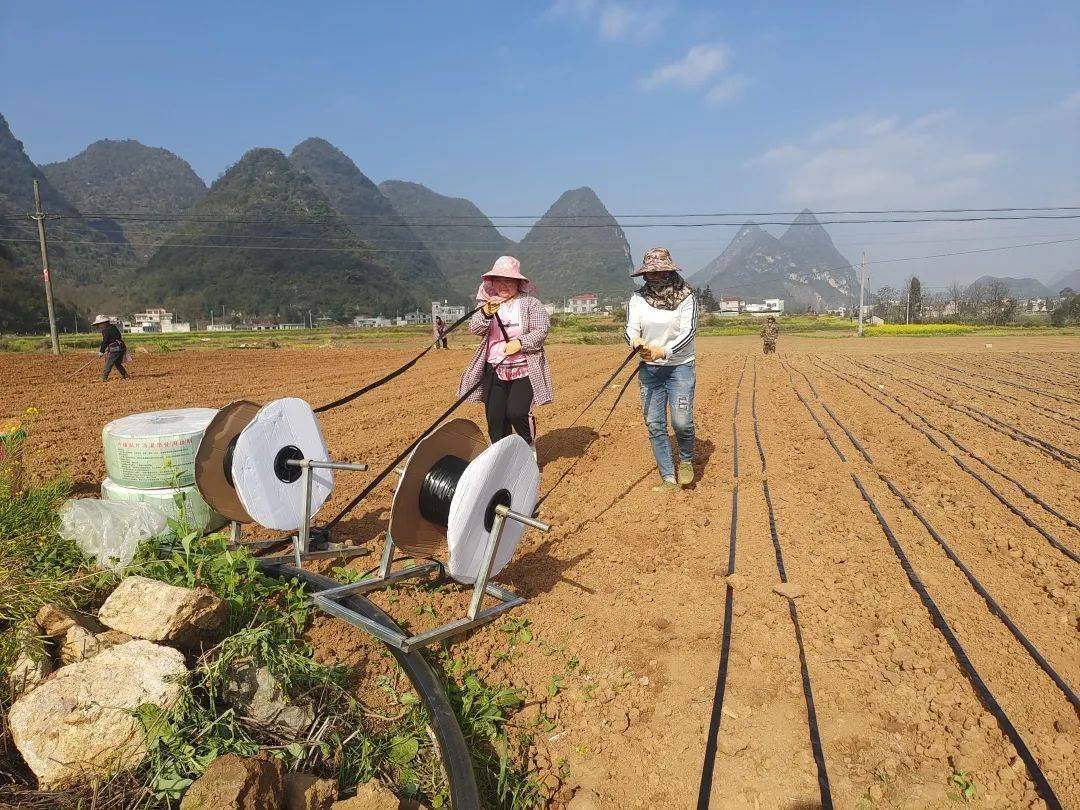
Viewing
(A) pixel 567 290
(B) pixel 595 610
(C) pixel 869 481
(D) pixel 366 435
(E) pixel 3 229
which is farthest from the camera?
(A) pixel 567 290

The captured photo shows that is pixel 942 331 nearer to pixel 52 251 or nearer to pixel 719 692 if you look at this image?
pixel 719 692

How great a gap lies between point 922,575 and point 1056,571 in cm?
82

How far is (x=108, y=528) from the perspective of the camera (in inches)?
120

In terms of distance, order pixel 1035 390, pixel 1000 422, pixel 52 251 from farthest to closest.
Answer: pixel 52 251 < pixel 1035 390 < pixel 1000 422

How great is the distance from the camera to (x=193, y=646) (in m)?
2.49

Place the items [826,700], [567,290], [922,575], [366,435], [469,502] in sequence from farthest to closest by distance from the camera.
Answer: [567,290], [366,435], [922,575], [469,502], [826,700]

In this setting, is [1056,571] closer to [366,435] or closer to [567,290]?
[366,435]

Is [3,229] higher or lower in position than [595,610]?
higher

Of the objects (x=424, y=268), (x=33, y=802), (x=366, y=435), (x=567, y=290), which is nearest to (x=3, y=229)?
(x=424, y=268)

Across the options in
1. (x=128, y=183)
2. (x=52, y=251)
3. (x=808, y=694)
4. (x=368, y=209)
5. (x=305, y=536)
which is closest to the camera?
(x=808, y=694)

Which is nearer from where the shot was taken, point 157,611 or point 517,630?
point 157,611

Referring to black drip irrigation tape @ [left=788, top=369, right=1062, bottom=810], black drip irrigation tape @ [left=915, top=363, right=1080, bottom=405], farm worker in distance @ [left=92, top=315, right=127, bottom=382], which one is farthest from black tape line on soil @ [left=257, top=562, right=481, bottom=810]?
farm worker in distance @ [left=92, top=315, right=127, bottom=382]

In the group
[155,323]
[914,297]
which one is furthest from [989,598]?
[155,323]

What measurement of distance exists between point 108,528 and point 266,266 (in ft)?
329
